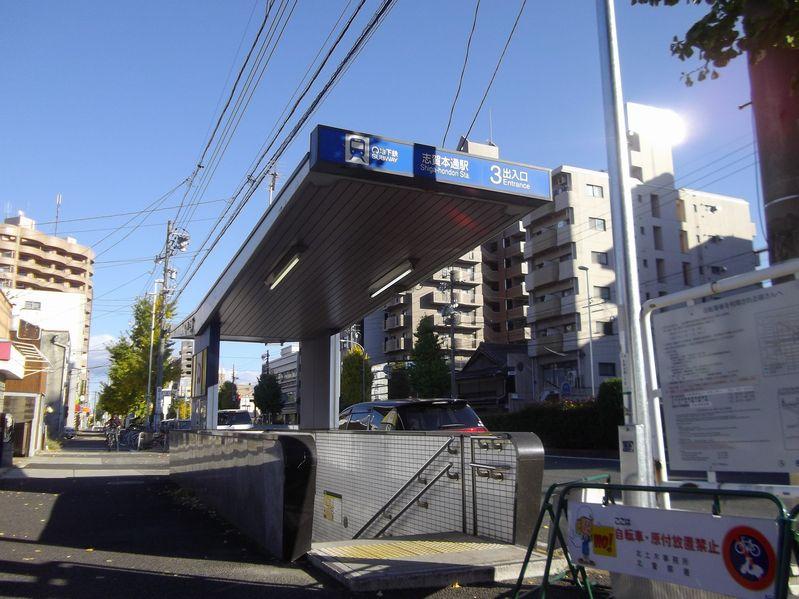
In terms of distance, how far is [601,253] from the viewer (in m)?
50.2

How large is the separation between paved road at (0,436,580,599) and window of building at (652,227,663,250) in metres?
47.1

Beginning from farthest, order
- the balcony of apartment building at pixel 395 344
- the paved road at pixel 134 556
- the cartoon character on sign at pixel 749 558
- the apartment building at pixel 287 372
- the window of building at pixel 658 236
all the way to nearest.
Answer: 1. the apartment building at pixel 287 372
2. the balcony of apartment building at pixel 395 344
3. the window of building at pixel 658 236
4. the paved road at pixel 134 556
5. the cartoon character on sign at pixel 749 558

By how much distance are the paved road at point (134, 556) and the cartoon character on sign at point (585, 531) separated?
1124 mm

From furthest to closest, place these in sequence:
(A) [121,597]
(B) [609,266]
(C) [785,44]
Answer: (B) [609,266], (A) [121,597], (C) [785,44]

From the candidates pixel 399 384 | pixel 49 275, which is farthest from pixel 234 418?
pixel 49 275

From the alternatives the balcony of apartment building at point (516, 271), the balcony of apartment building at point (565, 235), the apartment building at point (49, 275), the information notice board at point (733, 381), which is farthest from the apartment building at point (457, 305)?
the information notice board at point (733, 381)

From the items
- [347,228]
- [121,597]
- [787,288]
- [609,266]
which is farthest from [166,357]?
[787,288]

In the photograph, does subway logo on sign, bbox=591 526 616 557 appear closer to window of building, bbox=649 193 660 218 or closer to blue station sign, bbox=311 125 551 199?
blue station sign, bbox=311 125 551 199

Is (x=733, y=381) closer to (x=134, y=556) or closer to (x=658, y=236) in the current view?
(x=134, y=556)

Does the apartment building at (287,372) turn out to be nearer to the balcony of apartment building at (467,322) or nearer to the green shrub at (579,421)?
the balcony of apartment building at (467,322)

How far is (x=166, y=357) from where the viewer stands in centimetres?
4488

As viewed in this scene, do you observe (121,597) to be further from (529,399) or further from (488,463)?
(529,399)

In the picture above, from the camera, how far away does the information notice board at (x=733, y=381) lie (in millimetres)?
3398

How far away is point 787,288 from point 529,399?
5034cm
